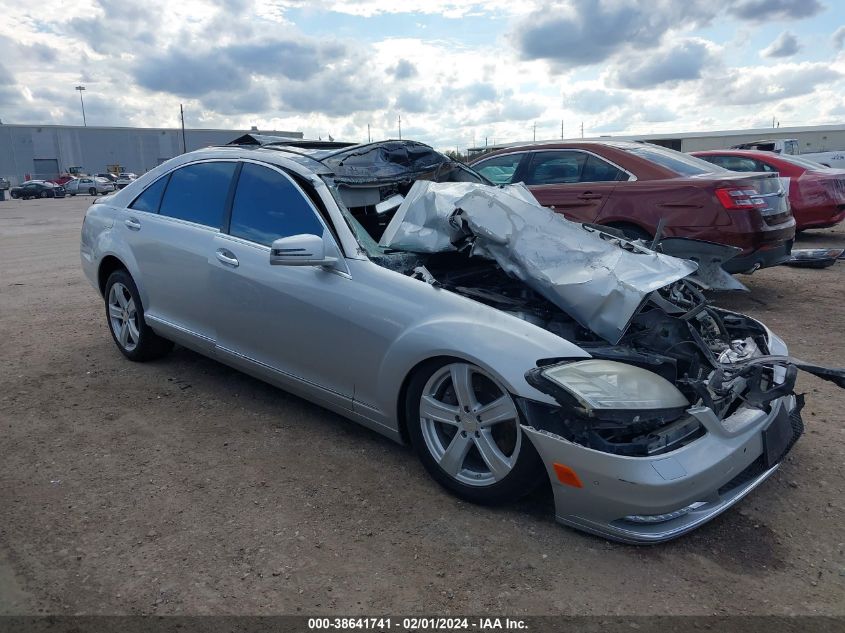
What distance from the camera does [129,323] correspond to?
5.17 metres

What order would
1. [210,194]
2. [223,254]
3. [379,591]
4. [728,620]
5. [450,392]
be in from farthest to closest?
[210,194] < [223,254] < [450,392] < [379,591] < [728,620]

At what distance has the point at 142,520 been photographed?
308 centimetres

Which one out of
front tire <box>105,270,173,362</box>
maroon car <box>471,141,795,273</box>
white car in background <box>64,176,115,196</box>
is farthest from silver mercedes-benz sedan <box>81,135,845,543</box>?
white car in background <box>64,176,115,196</box>

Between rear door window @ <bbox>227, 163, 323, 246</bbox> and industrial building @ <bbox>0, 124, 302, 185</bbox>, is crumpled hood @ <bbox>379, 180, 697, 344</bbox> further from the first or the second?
industrial building @ <bbox>0, 124, 302, 185</bbox>

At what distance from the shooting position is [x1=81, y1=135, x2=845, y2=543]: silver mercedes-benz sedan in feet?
8.87

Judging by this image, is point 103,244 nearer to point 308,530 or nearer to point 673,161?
point 308,530

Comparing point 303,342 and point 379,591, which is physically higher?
point 303,342

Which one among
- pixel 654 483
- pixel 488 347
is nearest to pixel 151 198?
pixel 488 347

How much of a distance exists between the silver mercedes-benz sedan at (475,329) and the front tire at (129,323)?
26 centimetres

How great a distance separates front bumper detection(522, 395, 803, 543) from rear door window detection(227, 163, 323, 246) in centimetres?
185

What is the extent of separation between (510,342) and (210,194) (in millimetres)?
2534

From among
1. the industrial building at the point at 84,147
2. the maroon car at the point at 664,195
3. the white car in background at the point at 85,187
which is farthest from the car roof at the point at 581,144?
the industrial building at the point at 84,147

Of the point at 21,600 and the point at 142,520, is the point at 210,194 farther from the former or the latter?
the point at 21,600

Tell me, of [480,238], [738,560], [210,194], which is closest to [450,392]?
→ [480,238]
